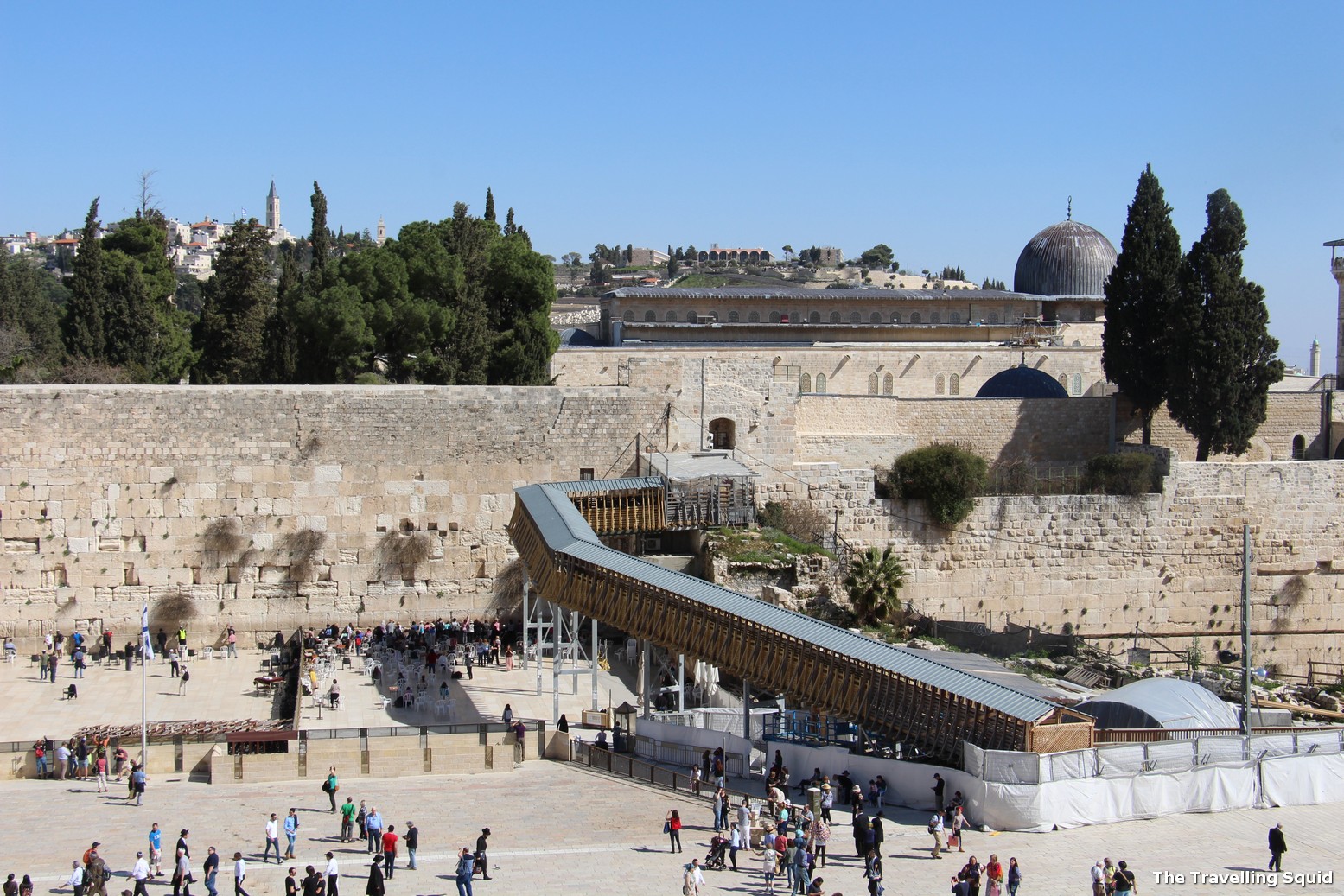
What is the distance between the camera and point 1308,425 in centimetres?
3428

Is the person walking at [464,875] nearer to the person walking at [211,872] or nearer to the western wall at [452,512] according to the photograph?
the person walking at [211,872]

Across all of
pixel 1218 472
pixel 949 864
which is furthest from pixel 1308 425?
pixel 949 864

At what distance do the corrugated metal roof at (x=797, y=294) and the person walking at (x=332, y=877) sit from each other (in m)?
28.9

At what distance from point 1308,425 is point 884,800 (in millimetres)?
22039

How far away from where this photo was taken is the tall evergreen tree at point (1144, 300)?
31.9 meters

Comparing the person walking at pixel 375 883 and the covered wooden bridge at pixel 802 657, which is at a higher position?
the covered wooden bridge at pixel 802 657

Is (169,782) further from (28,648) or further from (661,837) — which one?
(28,648)

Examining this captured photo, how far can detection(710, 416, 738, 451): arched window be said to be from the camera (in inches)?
1133

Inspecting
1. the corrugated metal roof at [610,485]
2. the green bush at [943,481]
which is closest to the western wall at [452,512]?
the green bush at [943,481]

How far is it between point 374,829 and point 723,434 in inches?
584

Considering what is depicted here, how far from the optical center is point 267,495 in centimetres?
2611

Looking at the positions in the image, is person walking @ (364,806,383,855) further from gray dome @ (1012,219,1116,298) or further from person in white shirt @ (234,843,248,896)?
gray dome @ (1012,219,1116,298)

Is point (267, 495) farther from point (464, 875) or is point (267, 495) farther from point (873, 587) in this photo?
point (464, 875)

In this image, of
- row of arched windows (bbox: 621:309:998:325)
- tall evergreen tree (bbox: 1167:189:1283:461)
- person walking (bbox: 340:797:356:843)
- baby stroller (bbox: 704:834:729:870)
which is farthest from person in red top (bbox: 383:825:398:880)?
row of arched windows (bbox: 621:309:998:325)
